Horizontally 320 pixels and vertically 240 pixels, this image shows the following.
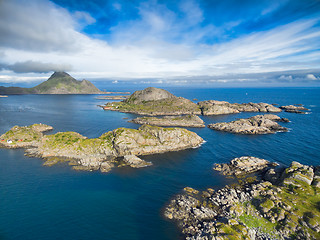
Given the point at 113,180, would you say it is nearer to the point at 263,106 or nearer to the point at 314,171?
the point at 314,171

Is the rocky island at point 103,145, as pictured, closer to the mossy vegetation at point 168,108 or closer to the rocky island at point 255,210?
the rocky island at point 255,210

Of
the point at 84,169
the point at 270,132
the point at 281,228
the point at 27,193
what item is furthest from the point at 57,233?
the point at 270,132

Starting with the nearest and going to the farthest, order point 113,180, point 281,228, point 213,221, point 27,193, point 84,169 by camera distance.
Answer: point 281,228 < point 213,221 < point 27,193 < point 113,180 < point 84,169

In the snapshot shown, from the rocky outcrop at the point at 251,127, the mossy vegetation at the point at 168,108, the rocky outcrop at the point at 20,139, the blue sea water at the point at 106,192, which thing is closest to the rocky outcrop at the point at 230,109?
the mossy vegetation at the point at 168,108

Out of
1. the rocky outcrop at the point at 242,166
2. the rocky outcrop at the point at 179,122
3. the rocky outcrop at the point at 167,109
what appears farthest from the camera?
the rocky outcrop at the point at 167,109

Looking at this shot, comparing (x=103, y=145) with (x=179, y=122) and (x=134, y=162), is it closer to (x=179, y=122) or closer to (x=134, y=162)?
(x=134, y=162)

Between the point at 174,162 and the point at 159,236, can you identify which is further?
the point at 174,162
